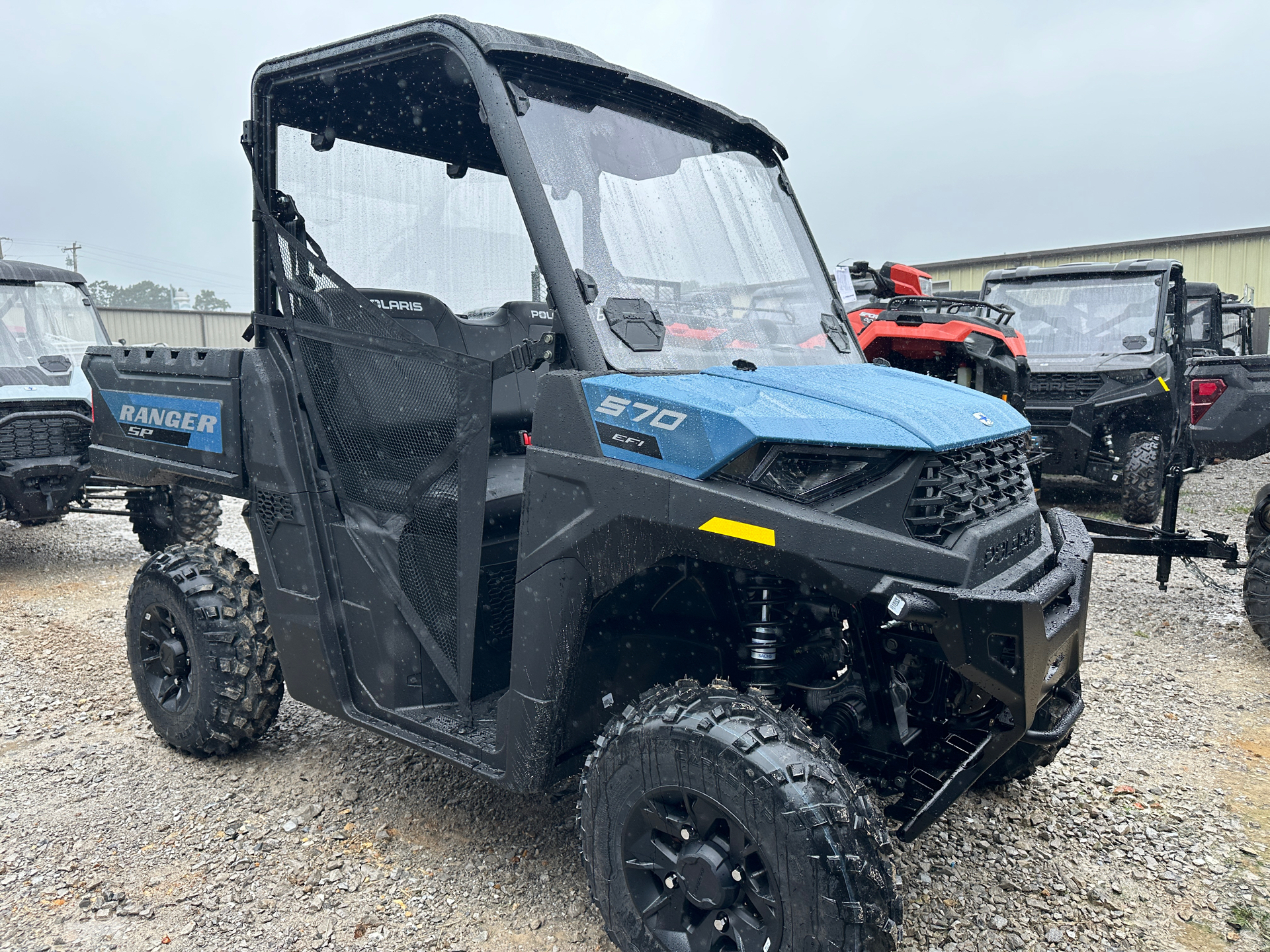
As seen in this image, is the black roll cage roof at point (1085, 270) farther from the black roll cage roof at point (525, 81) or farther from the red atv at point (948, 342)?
the black roll cage roof at point (525, 81)

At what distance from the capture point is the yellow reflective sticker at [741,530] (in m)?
2.06

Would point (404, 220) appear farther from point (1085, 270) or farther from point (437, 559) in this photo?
point (1085, 270)

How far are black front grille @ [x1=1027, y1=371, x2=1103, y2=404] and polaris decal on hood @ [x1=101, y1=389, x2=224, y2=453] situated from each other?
7.62 meters

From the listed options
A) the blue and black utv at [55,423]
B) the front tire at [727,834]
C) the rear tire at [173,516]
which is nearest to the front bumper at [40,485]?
the blue and black utv at [55,423]

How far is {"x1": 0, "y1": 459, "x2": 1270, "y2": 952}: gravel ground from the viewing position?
2.70m

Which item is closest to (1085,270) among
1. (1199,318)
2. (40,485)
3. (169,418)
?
(1199,318)

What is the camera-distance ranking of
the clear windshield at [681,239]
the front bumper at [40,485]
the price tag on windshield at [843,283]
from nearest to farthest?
the clear windshield at [681,239], the price tag on windshield at [843,283], the front bumper at [40,485]

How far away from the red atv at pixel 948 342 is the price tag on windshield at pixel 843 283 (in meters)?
4.39

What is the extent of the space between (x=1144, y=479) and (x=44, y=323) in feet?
32.0

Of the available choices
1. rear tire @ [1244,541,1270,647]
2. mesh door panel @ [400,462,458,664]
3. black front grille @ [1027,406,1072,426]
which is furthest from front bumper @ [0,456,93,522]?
black front grille @ [1027,406,1072,426]

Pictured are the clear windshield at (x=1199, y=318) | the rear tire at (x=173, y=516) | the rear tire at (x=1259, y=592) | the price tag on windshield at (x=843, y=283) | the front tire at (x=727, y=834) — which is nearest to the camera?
the front tire at (x=727, y=834)

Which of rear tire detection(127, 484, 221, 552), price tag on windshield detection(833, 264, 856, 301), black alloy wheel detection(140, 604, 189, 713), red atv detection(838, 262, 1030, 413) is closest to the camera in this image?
price tag on windshield detection(833, 264, 856, 301)

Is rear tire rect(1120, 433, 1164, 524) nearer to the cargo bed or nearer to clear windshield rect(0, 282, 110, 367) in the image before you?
the cargo bed

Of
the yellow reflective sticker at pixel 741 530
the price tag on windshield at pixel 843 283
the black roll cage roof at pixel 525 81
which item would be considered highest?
the black roll cage roof at pixel 525 81
